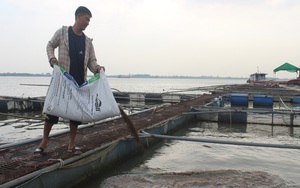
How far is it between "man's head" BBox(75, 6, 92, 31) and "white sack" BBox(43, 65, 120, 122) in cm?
68

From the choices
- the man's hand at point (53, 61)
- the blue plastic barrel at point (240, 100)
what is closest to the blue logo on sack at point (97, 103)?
the man's hand at point (53, 61)

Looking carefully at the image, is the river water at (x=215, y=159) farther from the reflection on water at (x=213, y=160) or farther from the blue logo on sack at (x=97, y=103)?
the blue logo on sack at (x=97, y=103)

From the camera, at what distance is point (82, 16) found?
3.94 m

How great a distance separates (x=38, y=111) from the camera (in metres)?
17.4

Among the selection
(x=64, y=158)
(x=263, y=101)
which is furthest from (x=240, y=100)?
(x=64, y=158)

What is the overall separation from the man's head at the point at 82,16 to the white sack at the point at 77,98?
26.8 inches

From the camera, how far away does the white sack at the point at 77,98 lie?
3.80 m

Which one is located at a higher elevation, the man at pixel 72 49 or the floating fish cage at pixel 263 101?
the man at pixel 72 49

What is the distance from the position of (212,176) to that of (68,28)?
11.7ft

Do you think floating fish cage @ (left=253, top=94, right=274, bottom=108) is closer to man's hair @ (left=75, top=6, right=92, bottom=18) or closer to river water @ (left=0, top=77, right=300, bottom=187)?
A: river water @ (left=0, top=77, right=300, bottom=187)

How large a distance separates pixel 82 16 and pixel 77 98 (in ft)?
3.69

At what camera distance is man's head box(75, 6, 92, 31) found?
393 cm

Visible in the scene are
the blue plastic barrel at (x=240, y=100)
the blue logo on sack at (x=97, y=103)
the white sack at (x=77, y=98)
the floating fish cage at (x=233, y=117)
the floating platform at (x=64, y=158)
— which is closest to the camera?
the floating platform at (x=64, y=158)

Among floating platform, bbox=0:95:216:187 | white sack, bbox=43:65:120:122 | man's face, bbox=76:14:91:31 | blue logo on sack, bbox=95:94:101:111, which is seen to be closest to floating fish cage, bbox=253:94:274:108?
floating platform, bbox=0:95:216:187
